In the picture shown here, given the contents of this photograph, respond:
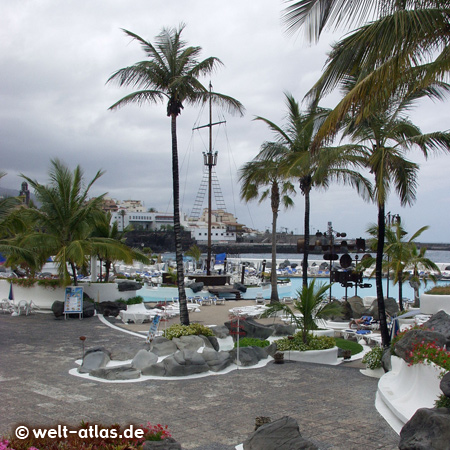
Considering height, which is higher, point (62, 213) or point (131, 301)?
point (62, 213)

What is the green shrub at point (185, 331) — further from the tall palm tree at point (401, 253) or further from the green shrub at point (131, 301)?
the tall palm tree at point (401, 253)

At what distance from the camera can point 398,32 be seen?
19.9 ft

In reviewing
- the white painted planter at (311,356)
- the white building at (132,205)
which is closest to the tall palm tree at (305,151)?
the white painted planter at (311,356)

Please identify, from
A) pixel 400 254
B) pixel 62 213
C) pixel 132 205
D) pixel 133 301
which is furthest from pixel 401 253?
pixel 132 205

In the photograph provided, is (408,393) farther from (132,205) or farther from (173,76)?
(132,205)

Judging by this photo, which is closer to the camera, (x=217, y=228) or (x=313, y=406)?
(x=313, y=406)

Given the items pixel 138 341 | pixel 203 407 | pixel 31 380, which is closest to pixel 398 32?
pixel 203 407

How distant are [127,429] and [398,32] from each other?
5.71 metres

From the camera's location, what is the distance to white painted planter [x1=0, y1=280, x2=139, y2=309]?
2002 centimetres

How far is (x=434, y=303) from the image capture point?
10852 millimetres

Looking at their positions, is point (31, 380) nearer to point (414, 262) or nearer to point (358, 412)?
→ point (358, 412)

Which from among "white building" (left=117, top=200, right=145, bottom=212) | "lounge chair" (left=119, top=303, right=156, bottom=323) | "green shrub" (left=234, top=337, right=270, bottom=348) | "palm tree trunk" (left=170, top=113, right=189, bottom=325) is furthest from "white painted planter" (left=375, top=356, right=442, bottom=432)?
"white building" (left=117, top=200, right=145, bottom=212)

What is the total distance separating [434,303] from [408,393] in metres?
4.43

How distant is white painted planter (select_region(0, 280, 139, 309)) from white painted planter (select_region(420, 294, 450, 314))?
13621 millimetres
